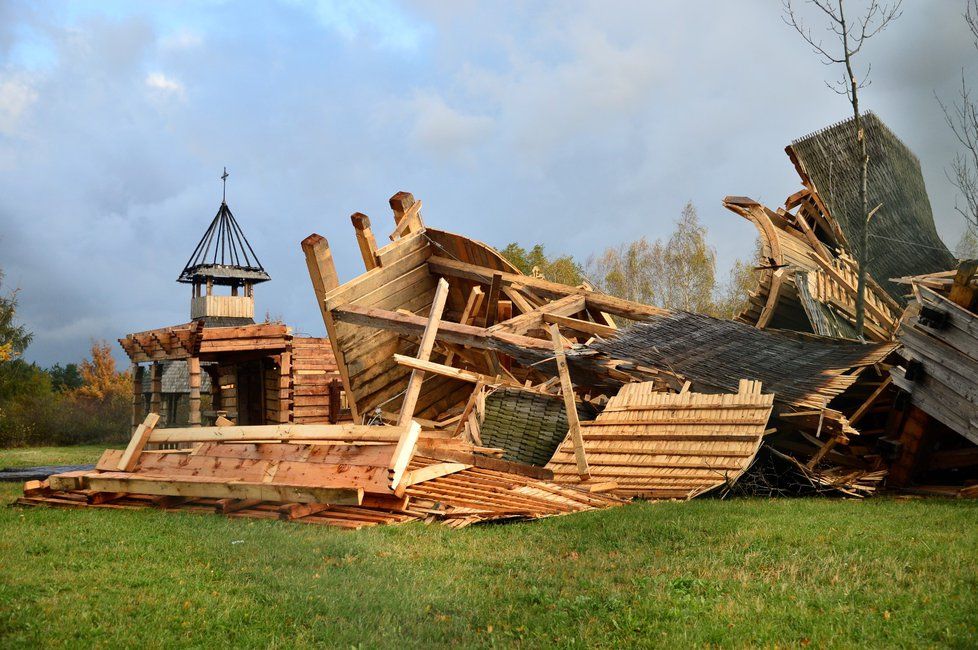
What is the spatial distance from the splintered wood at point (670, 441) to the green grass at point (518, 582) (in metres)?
1.35

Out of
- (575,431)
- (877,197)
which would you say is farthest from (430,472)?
(877,197)

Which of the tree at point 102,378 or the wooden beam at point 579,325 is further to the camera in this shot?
the tree at point 102,378

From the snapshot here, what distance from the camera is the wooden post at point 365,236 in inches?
557

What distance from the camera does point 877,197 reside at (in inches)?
792

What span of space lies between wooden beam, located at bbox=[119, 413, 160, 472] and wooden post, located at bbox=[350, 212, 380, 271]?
4559 mm

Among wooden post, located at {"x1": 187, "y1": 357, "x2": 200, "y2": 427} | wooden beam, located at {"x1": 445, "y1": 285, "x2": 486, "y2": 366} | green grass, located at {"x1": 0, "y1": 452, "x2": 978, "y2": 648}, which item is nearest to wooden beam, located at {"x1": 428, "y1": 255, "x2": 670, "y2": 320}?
wooden beam, located at {"x1": 445, "y1": 285, "x2": 486, "y2": 366}

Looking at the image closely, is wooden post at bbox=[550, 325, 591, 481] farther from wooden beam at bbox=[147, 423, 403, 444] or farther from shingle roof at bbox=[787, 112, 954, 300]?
shingle roof at bbox=[787, 112, 954, 300]

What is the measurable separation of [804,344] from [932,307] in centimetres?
328

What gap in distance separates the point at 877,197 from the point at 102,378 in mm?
49984

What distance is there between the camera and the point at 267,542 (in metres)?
7.61

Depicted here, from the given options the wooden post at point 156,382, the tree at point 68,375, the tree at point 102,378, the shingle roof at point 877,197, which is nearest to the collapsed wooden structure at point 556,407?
the shingle roof at point 877,197

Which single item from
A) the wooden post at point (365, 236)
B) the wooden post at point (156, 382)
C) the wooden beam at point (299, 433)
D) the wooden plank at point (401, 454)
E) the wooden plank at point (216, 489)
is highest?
the wooden post at point (365, 236)

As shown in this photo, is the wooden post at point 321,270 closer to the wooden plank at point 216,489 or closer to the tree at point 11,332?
the wooden plank at point 216,489

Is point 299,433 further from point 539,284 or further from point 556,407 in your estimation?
point 539,284
